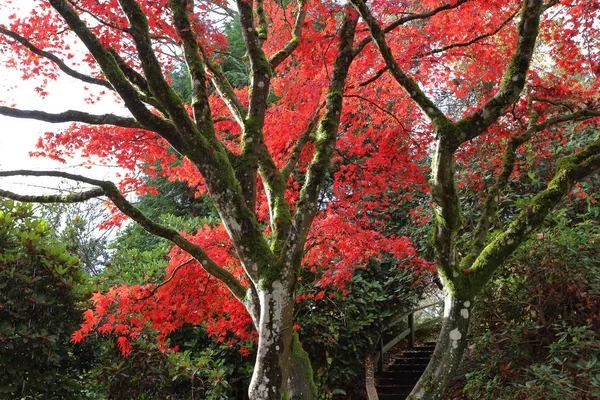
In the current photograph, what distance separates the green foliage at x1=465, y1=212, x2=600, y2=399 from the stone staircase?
2.84 meters

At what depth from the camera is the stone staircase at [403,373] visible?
838cm

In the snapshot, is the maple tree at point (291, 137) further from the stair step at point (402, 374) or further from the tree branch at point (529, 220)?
the stair step at point (402, 374)

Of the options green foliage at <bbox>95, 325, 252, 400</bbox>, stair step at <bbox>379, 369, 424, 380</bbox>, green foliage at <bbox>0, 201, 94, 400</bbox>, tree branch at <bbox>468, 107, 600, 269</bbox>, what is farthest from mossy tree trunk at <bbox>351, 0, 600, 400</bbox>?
stair step at <bbox>379, 369, 424, 380</bbox>

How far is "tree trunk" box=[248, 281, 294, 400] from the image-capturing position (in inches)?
139

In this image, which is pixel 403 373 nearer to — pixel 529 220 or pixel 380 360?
pixel 380 360

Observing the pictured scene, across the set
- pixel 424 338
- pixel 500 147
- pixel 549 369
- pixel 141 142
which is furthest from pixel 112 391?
pixel 424 338

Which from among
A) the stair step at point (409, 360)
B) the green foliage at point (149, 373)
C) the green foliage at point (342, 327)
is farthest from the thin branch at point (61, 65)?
the stair step at point (409, 360)

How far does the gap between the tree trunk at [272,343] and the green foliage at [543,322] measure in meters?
2.55

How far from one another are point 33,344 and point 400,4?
5729 mm

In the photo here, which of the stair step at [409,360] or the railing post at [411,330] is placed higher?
the railing post at [411,330]

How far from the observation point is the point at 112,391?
17.8ft

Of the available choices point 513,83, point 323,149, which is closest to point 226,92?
point 323,149

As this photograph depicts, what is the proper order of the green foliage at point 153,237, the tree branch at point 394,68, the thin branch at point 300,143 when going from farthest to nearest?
1. the green foliage at point 153,237
2. the thin branch at point 300,143
3. the tree branch at point 394,68

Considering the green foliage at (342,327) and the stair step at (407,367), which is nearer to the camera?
the green foliage at (342,327)
